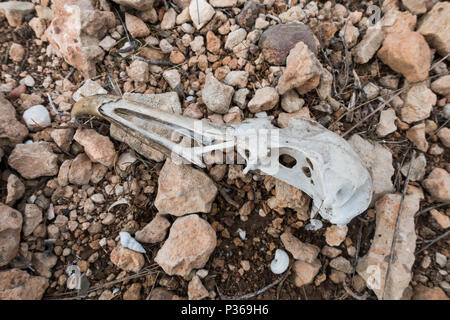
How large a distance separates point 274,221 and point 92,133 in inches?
56.2

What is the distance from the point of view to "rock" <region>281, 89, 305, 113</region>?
6.56 ft

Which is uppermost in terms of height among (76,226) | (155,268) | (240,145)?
(240,145)

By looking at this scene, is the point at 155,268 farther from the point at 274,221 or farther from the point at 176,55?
the point at 176,55

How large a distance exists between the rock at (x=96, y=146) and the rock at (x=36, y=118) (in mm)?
282

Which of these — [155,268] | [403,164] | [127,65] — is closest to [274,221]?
[155,268]

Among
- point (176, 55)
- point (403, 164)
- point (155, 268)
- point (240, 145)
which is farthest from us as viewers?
point (176, 55)

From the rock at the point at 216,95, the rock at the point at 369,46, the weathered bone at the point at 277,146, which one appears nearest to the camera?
the weathered bone at the point at 277,146

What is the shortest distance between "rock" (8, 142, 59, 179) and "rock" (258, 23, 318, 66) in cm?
172

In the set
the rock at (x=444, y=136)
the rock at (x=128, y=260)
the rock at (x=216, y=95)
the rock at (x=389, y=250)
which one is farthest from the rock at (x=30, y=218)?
the rock at (x=444, y=136)

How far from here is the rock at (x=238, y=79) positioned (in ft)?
6.75

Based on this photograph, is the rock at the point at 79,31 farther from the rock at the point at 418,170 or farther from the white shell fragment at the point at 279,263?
the rock at the point at 418,170

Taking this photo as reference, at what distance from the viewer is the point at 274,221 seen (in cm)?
190

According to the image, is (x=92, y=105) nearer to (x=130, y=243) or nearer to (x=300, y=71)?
(x=130, y=243)

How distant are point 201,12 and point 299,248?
6.05 feet
